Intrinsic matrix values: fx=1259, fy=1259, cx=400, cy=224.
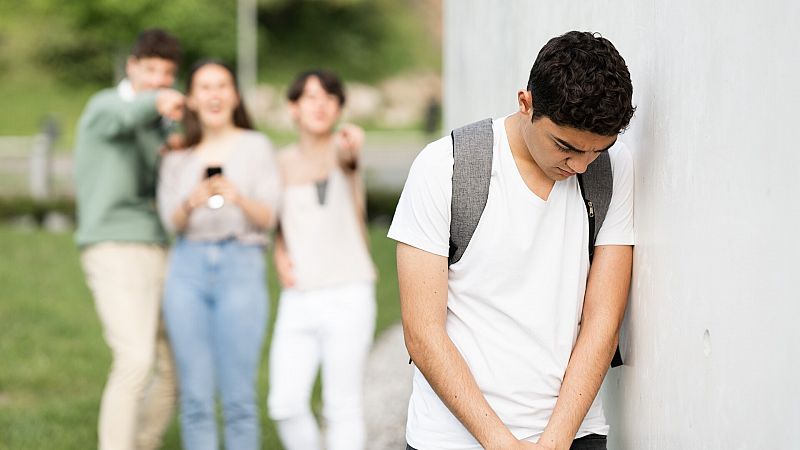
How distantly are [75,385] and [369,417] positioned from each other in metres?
2.87

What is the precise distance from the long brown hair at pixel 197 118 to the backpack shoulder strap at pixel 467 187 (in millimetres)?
2985

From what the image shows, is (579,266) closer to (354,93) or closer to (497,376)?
(497,376)

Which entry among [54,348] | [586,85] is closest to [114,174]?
[586,85]

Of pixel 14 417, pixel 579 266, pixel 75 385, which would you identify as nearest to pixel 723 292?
pixel 579 266

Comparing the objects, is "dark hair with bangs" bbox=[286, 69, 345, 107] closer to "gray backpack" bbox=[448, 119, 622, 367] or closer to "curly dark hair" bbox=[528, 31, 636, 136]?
"gray backpack" bbox=[448, 119, 622, 367]

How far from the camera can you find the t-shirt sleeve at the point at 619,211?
3344 millimetres

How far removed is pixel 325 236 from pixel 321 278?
227mm

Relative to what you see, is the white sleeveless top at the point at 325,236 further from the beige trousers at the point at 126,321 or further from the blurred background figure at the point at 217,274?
the beige trousers at the point at 126,321

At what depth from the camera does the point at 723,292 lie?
272 centimetres

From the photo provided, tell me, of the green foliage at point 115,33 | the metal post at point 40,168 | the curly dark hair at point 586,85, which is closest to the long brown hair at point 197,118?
the curly dark hair at point 586,85

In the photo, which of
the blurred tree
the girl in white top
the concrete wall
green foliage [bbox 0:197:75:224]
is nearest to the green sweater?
the girl in white top

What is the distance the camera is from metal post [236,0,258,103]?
4069 cm

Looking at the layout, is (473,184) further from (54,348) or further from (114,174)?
(54,348)

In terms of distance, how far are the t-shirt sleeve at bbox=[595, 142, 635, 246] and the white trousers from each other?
2.53 m
